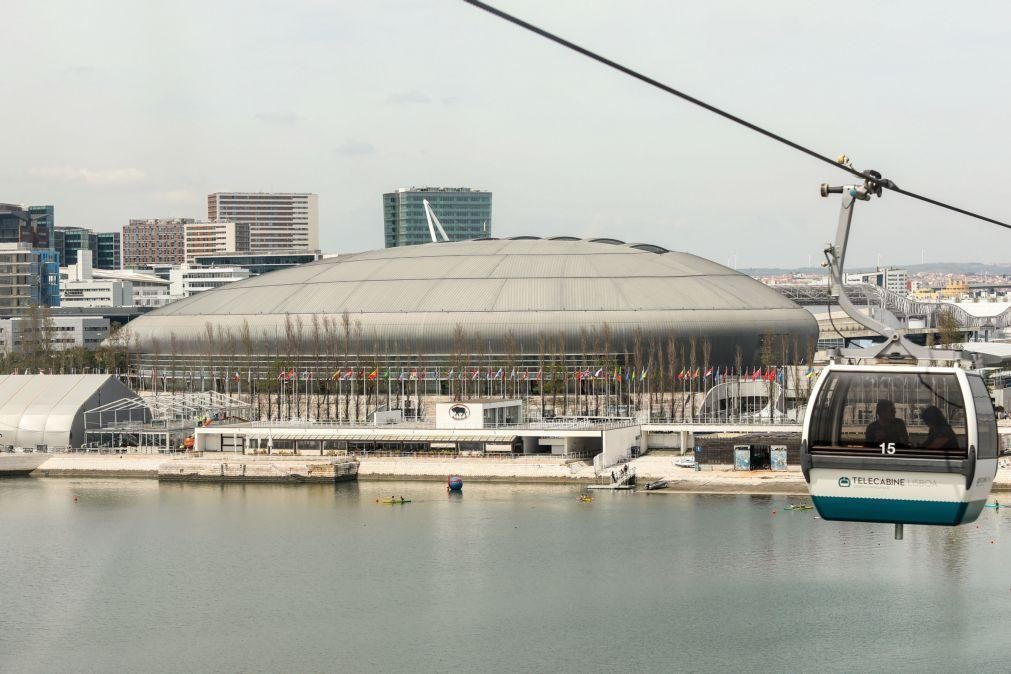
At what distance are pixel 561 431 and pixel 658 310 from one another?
14.9m

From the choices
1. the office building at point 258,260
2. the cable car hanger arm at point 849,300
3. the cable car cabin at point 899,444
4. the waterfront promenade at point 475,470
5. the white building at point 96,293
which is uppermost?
the office building at point 258,260

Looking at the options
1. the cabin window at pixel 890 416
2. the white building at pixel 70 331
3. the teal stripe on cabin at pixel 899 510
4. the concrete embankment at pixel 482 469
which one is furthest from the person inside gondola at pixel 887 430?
the white building at pixel 70 331

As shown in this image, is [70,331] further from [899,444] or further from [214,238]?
[899,444]

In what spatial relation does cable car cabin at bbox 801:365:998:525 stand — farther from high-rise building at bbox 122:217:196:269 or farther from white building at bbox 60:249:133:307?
high-rise building at bbox 122:217:196:269

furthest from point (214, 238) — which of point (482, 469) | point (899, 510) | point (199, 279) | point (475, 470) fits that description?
point (899, 510)

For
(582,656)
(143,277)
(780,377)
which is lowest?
(582,656)

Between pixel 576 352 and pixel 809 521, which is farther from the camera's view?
pixel 576 352

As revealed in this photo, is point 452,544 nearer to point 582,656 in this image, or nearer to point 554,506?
point 554,506

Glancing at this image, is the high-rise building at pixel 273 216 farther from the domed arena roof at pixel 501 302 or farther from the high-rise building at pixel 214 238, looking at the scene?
the domed arena roof at pixel 501 302

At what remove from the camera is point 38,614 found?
27.4 m

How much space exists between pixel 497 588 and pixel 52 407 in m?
→ 26.1

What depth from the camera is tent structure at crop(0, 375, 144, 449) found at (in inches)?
1970

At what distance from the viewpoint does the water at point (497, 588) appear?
24391 millimetres

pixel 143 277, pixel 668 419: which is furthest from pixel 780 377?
pixel 143 277
